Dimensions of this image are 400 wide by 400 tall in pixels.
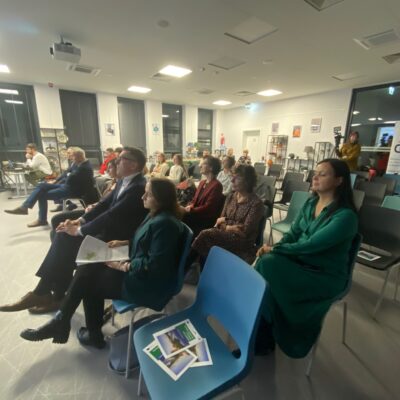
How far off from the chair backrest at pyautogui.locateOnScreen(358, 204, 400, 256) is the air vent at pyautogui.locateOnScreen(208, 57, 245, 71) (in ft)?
12.0

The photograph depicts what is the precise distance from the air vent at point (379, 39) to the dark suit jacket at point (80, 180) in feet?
14.7

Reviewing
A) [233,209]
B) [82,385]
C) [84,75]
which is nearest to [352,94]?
[233,209]

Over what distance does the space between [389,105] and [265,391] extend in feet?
24.3

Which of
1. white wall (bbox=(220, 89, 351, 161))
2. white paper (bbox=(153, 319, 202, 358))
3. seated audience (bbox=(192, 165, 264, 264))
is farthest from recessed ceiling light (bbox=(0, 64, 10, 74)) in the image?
white wall (bbox=(220, 89, 351, 161))

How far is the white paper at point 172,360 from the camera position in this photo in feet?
3.05

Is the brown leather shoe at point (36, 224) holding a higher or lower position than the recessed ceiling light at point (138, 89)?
lower

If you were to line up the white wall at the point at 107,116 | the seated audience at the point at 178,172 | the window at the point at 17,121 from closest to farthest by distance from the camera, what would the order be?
the seated audience at the point at 178,172 < the window at the point at 17,121 < the white wall at the point at 107,116

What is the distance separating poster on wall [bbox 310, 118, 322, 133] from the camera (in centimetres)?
727

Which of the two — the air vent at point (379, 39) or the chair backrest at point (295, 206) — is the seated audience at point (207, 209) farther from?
the air vent at point (379, 39)

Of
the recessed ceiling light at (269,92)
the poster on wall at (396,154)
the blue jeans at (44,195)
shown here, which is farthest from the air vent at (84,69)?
the poster on wall at (396,154)

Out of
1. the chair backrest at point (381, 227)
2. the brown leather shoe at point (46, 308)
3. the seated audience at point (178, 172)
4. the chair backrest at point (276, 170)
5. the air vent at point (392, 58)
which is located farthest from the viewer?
the chair backrest at point (276, 170)

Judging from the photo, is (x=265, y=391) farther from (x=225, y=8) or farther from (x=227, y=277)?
(x=225, y=8)

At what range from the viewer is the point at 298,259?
1444 mm

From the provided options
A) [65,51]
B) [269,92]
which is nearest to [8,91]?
[65,51]
